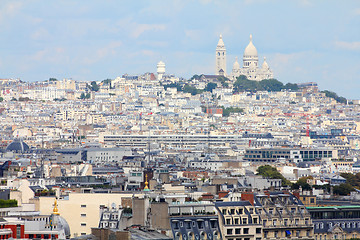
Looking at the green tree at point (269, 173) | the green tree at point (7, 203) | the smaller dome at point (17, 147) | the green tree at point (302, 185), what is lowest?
the green tree at point (7, 203)

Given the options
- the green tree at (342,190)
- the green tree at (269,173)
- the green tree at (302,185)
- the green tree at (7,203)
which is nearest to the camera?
the green tree at (7,203)

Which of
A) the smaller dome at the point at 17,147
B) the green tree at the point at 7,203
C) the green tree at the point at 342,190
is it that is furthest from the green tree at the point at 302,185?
the smaller dome at the point at 17,147

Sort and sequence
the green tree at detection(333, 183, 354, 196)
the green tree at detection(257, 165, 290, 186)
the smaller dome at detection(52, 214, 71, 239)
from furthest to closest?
the green tree at detection(257, 165, 290, 186) < the green tree at detection(333, 183, 354, 196) < the smaller dome at detection(52, 214, 71, 239)

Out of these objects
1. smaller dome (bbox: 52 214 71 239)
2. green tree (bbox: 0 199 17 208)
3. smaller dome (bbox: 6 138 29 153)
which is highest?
smaller dome (bbox: 6 138 29 153)

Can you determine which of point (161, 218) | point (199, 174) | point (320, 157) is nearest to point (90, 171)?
point (199, 174)

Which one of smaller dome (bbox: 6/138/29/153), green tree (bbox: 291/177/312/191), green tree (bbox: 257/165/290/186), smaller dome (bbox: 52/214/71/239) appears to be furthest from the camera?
smaller dome (bbox: 6/138/29/153)

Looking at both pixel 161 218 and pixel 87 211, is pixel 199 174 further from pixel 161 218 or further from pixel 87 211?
pixel 161 218

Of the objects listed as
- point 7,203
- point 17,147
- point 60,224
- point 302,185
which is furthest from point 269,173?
point 60,224

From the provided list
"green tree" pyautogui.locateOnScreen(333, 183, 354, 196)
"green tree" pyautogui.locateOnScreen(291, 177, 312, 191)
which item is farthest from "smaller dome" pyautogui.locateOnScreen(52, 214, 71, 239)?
"green tree" pyautogui.locateOnScreen(291, 177, 312, 191)

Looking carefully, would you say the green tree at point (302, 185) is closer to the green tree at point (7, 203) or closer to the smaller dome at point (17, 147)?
the green tree at point (7, 203)

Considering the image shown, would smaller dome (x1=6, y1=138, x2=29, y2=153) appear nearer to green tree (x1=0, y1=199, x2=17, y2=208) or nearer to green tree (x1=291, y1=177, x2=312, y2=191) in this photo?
green tree (x1=291, y1=177, x2=312, y2=191)

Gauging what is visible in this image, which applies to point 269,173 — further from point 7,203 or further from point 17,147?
point 17,147

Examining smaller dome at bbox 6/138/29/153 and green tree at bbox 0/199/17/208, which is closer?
green tree at bbox 0/199/17/208

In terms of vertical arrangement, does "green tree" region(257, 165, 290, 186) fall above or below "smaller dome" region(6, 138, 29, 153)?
below
